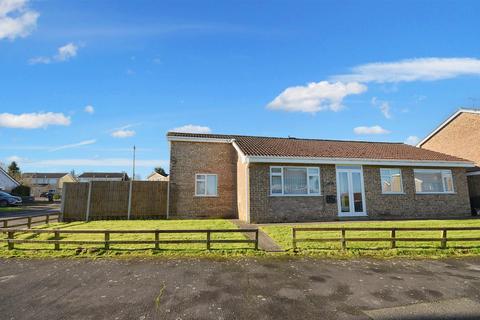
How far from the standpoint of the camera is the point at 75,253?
876 centimetres

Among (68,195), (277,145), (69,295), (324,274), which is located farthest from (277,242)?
(68,195)

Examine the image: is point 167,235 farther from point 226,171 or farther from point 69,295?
point 226,171

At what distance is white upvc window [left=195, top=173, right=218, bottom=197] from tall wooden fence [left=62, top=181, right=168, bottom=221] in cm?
197

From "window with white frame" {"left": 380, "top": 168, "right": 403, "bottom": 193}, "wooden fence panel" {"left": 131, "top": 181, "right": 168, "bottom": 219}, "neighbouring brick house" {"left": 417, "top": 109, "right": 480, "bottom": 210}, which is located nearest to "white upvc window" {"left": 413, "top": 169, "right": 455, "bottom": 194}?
"window with white frame" {"left": 380, "top": 168, "right": 403, "bottom": 193}

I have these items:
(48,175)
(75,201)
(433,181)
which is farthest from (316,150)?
(48,175)

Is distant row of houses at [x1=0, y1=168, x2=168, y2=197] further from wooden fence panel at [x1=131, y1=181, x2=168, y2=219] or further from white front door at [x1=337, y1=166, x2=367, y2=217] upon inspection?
white front door at [x1=337, y1=166, x2=367, y2=217]

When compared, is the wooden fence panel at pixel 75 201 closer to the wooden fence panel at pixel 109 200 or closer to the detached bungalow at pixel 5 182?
the wooden fence panel at pixel 109 200

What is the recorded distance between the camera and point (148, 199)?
17.1 meters

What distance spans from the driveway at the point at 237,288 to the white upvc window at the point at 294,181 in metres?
7.34

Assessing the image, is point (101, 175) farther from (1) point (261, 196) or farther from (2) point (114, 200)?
(1) point (261, 196)

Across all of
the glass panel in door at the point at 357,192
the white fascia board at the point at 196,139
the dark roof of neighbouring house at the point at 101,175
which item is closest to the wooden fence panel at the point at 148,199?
the white fascia board at the point at 196,139

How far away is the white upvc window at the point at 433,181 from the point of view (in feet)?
57.4

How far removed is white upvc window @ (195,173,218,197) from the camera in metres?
17.9

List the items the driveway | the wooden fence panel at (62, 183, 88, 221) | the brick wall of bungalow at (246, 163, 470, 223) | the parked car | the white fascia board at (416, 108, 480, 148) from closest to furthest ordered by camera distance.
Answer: the driveway < the brick wall of bungalow at (246, 163, 470, 223) < the wooden fence panel at (62, 183, 88, 221) < the white fascia board at (416, 108, 480, 148) < the parked car
